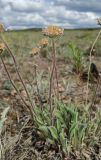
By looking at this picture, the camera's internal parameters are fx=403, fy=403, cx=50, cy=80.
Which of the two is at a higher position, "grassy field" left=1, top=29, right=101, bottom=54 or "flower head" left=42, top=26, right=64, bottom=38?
"flower head" left=42, top=26, right=64, bottom=38

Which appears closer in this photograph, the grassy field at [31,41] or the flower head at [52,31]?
the flower head at [52,31]

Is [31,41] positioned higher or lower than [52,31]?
lower

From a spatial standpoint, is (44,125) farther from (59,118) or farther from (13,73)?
(13,73)

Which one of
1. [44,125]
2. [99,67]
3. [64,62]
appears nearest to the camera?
[44,125]

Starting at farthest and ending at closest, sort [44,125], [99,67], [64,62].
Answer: [64,62] < [99,67] < [44,125]

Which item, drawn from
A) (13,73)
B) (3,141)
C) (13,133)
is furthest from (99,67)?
(3,141)

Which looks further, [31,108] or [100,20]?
[31,108]

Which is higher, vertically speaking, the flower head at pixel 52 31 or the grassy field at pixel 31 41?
the flower head at pixel 52 31

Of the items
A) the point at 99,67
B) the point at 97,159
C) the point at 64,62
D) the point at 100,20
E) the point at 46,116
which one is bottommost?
the point at 64,62
